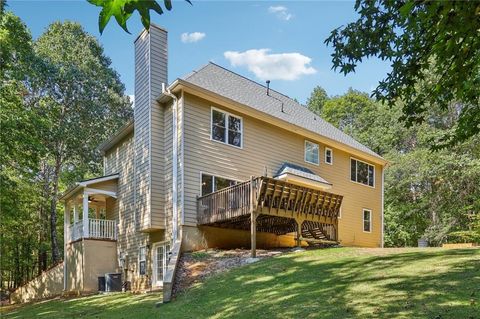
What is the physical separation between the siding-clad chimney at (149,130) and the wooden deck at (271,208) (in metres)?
1.74

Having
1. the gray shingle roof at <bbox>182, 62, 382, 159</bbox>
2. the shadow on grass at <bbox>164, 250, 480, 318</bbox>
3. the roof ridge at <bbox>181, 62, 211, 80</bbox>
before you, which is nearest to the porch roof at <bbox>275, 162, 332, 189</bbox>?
the gray shingle roof at <bbox>182, 62, 382, 159</bbox>

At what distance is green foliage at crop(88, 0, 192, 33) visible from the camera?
2.27 metres

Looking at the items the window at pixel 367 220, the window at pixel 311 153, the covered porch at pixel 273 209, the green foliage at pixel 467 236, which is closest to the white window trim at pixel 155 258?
the covered porch at pixel 273 209

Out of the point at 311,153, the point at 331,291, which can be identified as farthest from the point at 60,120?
the point at 331,291

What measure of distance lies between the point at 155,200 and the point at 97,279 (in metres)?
4.00

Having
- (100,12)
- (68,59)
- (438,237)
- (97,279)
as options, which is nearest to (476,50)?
(100,12)

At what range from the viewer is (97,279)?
16.4 metres

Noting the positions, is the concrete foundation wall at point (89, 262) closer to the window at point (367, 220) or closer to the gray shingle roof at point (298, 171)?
the gray shingle roof at point (298, 171)

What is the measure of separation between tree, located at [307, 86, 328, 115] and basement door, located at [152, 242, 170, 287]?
1229 inches

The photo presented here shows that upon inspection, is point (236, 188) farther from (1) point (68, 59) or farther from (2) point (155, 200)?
(1) point (68, 59)

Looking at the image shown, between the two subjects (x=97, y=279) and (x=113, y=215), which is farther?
(x=113, y=215)

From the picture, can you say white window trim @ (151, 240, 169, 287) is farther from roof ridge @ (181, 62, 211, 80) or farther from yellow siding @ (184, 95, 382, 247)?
roof ridge @ (181, 62, 211, 80)

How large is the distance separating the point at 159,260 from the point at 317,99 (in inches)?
1304

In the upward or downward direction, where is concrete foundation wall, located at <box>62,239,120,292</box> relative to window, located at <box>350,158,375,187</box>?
downward
